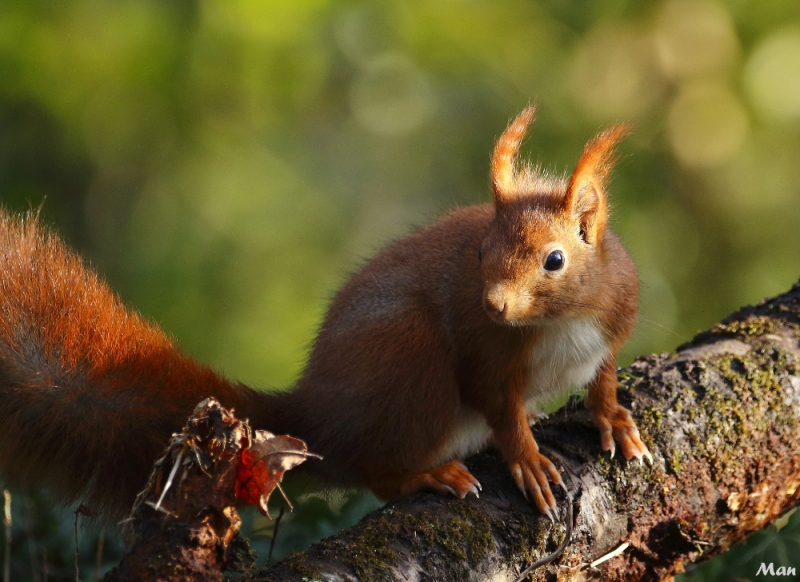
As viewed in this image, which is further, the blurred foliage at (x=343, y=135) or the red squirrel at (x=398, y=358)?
the blurred foliage at (x=343, y=135)

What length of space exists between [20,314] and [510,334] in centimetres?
92

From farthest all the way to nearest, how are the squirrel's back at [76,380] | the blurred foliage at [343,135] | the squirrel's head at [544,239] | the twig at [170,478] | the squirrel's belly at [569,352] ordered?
1. the blurred foliage at [343,135]
2. the squirrel's belly at [569,352]
3. the squirrel's head at [544,239]
4. the squirrel's back at [76,380]
5. the twig at [170,478]

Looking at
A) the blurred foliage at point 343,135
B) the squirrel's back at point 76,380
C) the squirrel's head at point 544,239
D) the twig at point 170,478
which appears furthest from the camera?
the blurred foliage at point 343,135

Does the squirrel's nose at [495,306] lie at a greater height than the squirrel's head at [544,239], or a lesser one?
lesser

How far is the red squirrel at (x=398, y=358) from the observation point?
4.72 feet

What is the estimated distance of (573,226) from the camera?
1.68 m

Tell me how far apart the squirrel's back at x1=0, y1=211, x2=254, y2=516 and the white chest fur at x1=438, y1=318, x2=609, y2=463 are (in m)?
0.59

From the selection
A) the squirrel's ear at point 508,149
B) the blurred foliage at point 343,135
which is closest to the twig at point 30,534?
the blurred foliage at point 343,135

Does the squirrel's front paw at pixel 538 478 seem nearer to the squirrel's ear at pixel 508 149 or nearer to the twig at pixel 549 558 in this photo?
the twig at pixel 549 558

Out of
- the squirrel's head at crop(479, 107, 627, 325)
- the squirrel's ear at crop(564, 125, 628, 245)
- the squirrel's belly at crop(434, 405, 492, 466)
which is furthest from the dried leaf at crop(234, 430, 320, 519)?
the squirrel's ear at crop(564, 125, 628, 245)

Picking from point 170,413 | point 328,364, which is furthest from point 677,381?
point 170,413

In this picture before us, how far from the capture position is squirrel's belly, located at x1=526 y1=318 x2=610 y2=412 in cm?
172

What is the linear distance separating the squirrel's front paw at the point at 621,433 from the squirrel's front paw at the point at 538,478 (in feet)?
0.41

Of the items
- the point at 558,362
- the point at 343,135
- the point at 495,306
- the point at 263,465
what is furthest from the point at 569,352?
the point at 343,135
